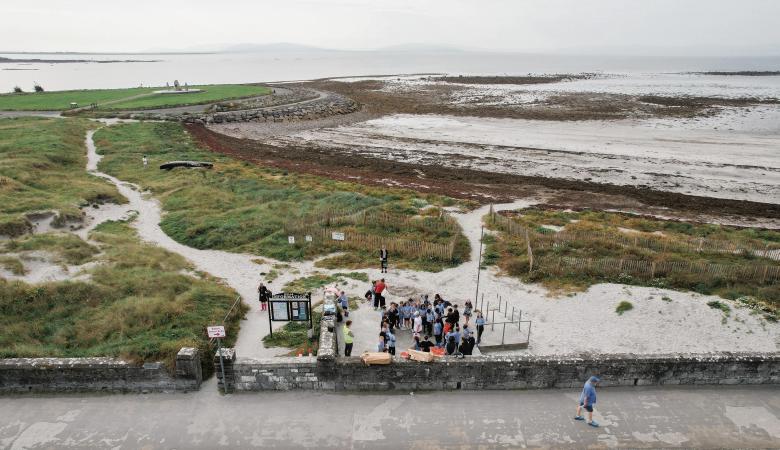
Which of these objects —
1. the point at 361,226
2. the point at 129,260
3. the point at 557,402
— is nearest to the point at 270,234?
the point at 361,226

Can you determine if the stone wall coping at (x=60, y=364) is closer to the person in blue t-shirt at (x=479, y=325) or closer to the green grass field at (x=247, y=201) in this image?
the person in blue t-shirt at (x=479, y=325)

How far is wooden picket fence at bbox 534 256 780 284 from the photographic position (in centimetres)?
2084

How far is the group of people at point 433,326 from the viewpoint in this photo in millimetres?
14758

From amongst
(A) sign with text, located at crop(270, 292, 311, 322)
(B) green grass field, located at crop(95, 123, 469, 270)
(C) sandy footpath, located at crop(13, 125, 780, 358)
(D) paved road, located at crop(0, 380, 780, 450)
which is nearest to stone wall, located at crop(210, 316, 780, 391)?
(D) paved road, located at crop(0, 380, 780, 450)

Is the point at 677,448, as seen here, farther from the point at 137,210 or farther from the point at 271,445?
the point at 137,210

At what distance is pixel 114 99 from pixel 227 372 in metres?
89.4

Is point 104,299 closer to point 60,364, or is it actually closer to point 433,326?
point 60,364

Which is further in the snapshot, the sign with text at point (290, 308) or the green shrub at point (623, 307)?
the green shrub at point (623, 307)

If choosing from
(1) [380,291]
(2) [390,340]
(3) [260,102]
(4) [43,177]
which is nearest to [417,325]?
(2) [390,340]

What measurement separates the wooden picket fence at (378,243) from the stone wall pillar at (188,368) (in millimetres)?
12917

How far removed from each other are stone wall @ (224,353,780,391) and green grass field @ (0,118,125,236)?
66.4 feet

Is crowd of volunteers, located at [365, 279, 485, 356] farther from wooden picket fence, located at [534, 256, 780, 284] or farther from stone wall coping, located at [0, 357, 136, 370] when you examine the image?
stone wall coping, located at [0, 357, 136, 370]

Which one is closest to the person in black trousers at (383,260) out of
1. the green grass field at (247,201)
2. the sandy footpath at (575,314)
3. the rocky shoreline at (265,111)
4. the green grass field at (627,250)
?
the sandy footpath at (575,314)

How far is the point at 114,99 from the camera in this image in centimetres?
8531
